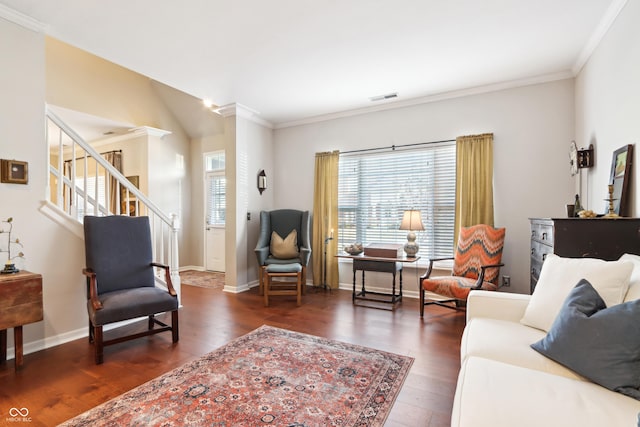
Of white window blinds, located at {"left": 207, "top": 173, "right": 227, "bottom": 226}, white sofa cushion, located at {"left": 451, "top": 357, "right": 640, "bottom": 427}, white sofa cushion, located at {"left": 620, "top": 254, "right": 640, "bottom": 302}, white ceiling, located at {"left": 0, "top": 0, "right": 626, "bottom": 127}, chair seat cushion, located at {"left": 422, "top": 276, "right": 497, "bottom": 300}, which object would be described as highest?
white ceiling, located at {"left": 0, "top": 0, "right": 626, "bottom": 127}

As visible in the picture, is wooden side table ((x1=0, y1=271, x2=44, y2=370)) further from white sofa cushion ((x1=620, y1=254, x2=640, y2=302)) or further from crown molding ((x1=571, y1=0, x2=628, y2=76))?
crown molding ((x1=571, y1=0, x2=628, y2=76))

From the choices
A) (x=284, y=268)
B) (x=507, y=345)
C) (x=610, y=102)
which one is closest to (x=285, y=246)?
(x=284, y=268)

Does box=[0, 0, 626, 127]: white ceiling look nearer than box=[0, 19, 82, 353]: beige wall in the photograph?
Yes

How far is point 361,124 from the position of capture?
14.7 feet

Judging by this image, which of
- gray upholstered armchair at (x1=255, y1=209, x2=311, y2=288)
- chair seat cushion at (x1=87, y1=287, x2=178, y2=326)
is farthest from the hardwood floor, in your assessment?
gray upholstered armchair at (x1=255, y1=209, x2=311, y2=288)

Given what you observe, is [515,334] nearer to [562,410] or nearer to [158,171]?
[562,410]

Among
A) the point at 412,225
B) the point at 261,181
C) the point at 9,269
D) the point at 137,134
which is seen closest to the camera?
the point at 9,269

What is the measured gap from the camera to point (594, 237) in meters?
2.06

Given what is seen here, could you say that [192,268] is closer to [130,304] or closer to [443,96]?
[130,304]

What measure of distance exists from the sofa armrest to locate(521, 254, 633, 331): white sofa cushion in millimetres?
79

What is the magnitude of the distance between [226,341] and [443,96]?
12.5 ft

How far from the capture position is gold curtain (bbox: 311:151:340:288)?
4.60m

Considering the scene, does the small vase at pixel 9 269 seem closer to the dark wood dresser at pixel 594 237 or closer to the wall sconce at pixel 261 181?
the wall sconce at pixel 261 181

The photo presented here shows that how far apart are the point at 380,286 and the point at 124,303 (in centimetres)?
316
